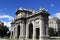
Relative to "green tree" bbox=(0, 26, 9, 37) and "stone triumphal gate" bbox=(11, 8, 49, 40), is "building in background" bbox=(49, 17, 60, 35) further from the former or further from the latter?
"stone triumphal gate" bbox=(11, 8, 49, 40)

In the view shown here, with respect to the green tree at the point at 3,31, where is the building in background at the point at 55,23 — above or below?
above

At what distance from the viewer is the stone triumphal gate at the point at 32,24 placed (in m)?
35.4

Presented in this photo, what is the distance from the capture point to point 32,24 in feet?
131

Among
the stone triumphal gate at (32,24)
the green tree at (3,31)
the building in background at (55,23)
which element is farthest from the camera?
the building in background at (55,23)

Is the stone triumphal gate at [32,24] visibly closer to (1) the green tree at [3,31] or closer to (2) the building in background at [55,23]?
(1) the green tree at [3,31]

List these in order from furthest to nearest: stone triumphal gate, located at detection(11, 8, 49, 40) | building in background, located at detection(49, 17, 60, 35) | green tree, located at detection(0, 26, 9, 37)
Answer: building in background, located at detection(49, 17, 60, 35)
green tree, located at detection(0, 26, 9, 37)
stone triumphal gate, located at detection(11, 8, 49, 40)

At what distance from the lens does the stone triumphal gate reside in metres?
35.4

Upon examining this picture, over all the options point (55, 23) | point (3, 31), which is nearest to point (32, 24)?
point (3, 31)

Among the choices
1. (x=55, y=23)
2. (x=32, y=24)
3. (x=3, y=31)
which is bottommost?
(x=3, y=31)

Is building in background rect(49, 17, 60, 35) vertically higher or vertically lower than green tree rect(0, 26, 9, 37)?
higher

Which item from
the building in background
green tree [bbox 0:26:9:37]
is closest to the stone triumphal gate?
green tree [bbox 0:26:9:37]

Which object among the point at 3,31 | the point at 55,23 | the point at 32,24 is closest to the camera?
the point at 32,24

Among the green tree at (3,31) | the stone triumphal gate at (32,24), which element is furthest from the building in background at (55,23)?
the stone triumphal gate at (32,24)

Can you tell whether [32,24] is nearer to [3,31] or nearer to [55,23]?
[3,31]
